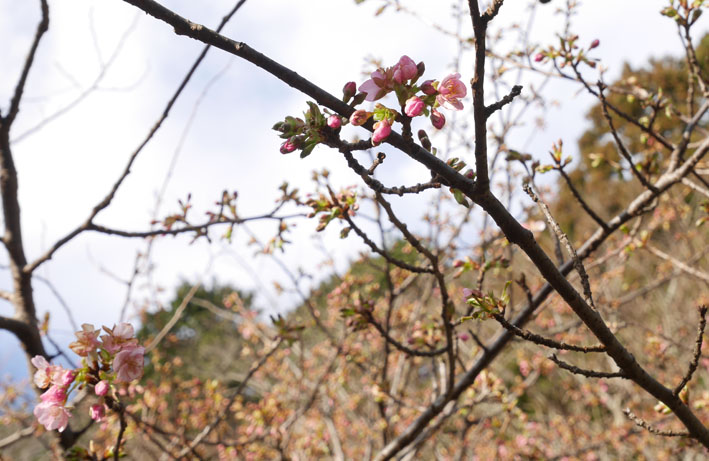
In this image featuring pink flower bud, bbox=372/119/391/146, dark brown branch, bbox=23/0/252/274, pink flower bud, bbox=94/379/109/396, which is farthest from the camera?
dark brown branch, bbox=23/0/252/274

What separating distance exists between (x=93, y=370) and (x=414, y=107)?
118cm

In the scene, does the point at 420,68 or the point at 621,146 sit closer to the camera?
the point at 420,68

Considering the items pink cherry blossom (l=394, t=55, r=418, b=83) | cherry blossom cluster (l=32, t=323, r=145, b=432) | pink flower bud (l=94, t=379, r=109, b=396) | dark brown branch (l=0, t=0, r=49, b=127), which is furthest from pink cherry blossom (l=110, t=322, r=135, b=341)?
dark brown branch (l=0, t=0, r=49, b=127)

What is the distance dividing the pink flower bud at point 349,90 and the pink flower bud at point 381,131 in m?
0.12

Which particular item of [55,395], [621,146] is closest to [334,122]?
[55,395]

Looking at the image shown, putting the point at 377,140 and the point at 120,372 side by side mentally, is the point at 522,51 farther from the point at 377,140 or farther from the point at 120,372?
the point at 120,372

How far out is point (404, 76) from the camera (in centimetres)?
92

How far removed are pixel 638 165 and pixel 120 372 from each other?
2.43 metres

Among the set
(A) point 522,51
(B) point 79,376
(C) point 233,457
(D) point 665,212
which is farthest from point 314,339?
(B) point 79,376

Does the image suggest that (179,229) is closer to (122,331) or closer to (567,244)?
(122,331)

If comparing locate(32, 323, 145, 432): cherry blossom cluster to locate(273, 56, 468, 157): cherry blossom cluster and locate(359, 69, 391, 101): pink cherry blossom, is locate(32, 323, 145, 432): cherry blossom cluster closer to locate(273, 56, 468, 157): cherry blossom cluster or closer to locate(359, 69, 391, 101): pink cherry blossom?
locate(273, 56, 468, 157): cherry blossom cluster

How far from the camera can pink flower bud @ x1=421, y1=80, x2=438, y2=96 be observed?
36.7 inches

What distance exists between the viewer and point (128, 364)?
1.24 m

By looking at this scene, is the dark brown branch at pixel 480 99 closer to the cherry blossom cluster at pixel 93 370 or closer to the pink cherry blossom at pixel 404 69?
the pink cherry blossom at pixel 404 69
